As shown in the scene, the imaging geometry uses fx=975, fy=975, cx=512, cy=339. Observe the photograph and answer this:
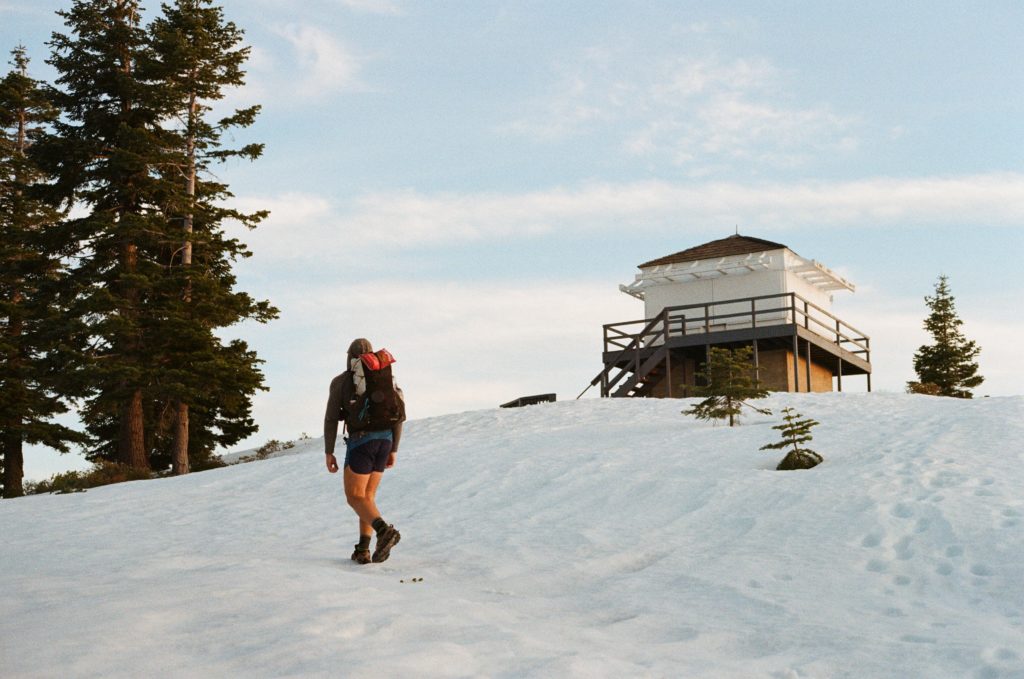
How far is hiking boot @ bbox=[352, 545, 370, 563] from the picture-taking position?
31.0ft

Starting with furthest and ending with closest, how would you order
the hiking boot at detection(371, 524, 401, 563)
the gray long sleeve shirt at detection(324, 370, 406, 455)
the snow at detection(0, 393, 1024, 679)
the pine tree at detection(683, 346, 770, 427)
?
1. the pine tree at detection(683, 346, 770, 427)
2. the hiking boot at detection(371, 524, 401, 563)
3. the gray long sleeve shirt at detection(324, 370, 406, 455)
4. the snow at detection(0, 393, 1024, 679)

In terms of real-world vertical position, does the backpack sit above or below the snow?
above

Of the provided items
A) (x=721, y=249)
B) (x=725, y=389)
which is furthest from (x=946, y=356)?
(x=725, y=389)

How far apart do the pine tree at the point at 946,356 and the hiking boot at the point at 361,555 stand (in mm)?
39664

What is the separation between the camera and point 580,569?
912cm

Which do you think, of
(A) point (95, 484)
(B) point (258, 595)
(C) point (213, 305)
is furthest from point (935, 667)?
(C) point (213, 305)

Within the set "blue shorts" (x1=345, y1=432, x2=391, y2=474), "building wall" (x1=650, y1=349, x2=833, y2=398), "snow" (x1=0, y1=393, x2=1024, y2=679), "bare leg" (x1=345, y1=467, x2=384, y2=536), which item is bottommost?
"snow" (x1=0, y1=393, x2=1024, y2=679)

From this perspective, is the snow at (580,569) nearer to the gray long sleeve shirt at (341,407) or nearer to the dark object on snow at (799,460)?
the dark object on snow at (799,460)

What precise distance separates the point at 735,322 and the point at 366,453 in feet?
83.0

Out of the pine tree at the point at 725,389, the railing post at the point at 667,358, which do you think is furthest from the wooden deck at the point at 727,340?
the pine tree at the point at 725,389

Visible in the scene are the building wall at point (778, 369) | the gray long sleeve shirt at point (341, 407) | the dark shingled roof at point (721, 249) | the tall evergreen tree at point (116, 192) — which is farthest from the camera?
the dark shingled roof at point (721, 249)

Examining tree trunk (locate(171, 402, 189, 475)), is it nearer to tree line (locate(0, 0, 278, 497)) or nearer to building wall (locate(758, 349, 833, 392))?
tree line (locate(0, 0, 278, 497))

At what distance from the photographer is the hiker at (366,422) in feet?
29.9

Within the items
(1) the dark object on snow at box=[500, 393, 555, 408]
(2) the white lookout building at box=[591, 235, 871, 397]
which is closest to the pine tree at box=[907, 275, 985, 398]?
(2) the white lookout building at box=[591, 235, 871, 397]
